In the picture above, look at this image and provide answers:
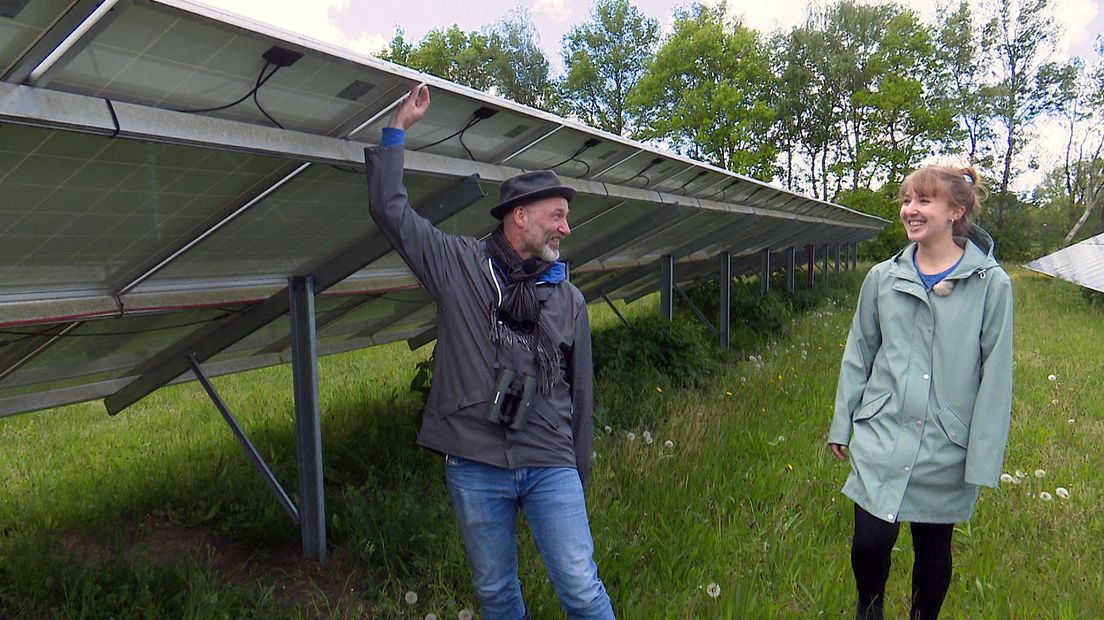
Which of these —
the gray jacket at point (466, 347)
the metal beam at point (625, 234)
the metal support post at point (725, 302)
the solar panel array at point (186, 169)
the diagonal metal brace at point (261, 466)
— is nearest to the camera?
the solar panel array at point (186, 169)

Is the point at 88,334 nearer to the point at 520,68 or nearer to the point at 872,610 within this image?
the point at 872,610

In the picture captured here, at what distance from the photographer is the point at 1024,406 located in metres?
6.47

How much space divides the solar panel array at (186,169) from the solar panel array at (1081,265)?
13.6 m

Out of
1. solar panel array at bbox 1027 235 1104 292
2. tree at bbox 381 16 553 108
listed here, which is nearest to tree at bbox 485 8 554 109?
tree at bbox 381 16 553 108

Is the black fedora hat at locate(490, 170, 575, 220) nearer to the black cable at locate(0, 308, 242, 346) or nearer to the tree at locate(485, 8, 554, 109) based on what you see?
the black cable at locate(0, 308, 242, 346)

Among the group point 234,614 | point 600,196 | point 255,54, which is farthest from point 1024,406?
point 255,54

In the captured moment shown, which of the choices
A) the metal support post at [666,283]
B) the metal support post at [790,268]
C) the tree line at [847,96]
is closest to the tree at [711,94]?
the tree line at [847,96]

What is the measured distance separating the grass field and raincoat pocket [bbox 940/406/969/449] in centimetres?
110

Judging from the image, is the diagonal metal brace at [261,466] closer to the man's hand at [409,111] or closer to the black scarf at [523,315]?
the black scarf at [523,315]

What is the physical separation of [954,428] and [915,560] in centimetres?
51

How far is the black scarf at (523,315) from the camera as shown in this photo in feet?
7.29

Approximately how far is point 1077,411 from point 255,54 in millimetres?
6952

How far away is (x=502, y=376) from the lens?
85.4 inches

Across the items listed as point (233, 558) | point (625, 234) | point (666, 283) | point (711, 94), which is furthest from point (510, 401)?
point (711, 94)
